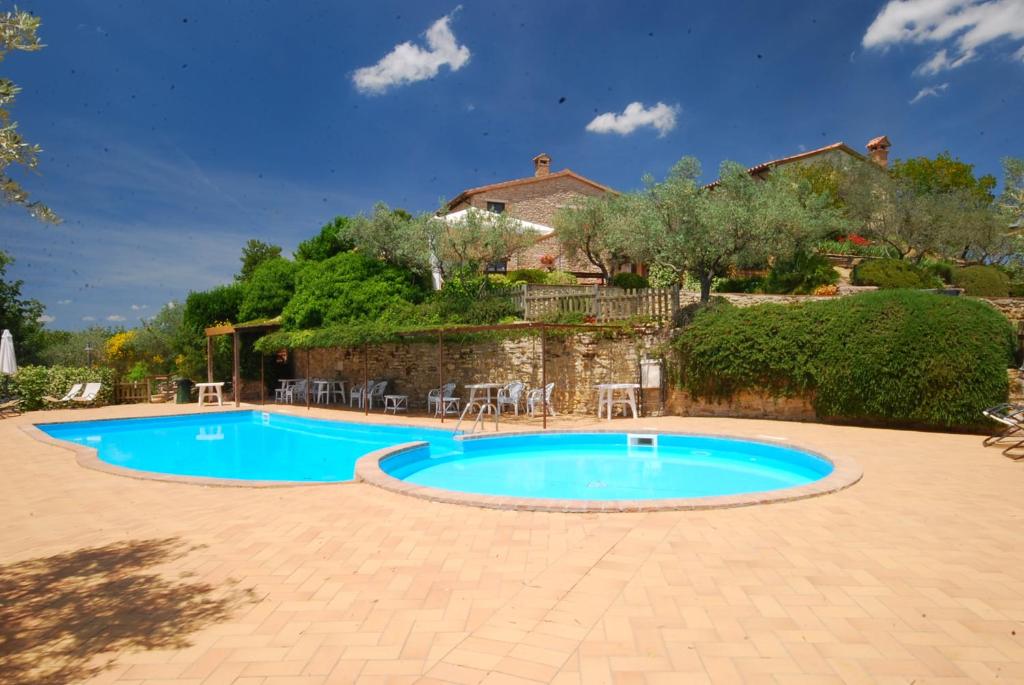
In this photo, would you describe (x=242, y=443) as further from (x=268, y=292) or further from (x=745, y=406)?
(x=745, y=406)

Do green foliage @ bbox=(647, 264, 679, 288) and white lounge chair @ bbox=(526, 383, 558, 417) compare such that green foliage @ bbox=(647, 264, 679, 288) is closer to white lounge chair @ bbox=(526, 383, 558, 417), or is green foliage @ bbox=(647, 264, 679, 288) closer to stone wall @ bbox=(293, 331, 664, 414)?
stone wall @ bbox=(293, 331, 664, 414)

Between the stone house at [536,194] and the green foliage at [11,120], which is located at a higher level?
the stone house at [536,194]

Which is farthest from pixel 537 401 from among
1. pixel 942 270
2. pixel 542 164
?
pixel 542 164

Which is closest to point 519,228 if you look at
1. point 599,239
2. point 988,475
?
point 599,239

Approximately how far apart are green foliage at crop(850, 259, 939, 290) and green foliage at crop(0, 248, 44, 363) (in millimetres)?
34717

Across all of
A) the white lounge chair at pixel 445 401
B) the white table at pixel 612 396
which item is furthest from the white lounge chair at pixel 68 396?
the white table at pixel 612 396

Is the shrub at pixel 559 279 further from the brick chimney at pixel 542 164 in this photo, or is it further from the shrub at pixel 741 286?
the brick chimney at pixel 542 164

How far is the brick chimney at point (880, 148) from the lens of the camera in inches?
1217

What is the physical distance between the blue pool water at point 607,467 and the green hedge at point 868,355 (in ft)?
9.89

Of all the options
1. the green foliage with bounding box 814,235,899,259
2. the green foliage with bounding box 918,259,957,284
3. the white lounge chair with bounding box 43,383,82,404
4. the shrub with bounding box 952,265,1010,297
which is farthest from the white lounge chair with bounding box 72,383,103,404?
the shrub with bounding box 952,265,1010,297

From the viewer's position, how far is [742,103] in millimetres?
17484

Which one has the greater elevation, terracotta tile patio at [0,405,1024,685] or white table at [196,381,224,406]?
white table at [196,381,224,406]

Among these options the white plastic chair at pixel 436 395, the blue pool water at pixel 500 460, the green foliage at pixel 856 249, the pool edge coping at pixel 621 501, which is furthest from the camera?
the green foliage at pixel 856 249

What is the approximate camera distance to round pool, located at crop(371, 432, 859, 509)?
23.4ft
